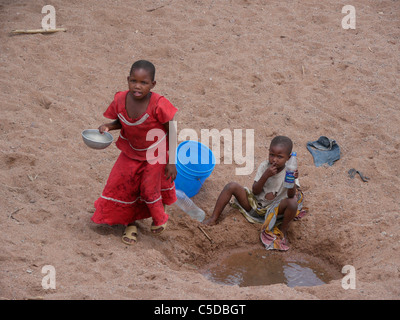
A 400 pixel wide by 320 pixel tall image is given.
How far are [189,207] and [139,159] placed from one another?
978mm

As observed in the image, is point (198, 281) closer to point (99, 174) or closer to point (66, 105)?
point (99, 174)

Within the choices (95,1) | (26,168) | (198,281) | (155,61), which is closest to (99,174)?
(26,168)

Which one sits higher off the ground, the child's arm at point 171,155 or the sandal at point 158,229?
the child's arm at point 171,155

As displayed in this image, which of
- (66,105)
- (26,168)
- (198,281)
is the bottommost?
(198,281)

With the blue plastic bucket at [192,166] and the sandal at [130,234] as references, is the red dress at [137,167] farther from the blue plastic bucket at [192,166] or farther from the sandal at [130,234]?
the blue plastic bucket at [192,166]

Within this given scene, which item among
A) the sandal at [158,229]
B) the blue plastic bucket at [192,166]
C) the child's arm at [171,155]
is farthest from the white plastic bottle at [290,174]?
the sandal at [158,229]

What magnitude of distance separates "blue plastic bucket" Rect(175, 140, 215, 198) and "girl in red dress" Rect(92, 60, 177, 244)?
547 mm

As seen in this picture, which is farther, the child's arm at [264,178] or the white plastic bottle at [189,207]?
the white plastic bottle at [189,207]

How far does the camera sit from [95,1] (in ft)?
22.6

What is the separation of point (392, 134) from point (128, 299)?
337 cm

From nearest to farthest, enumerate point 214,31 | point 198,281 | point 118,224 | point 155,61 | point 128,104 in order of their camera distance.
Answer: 1. point 198,281
2. point 128,104
3. point 118,224
4. point 155,61
5. point 214,31

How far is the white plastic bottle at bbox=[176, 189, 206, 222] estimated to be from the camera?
172 inches

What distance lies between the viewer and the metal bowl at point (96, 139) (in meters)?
3.51

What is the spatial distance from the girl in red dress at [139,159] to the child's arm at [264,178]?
735mm
